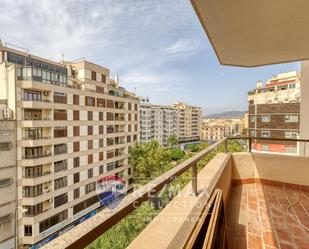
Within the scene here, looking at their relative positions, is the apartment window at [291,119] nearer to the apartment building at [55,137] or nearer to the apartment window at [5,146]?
the apartment building at [55,137]

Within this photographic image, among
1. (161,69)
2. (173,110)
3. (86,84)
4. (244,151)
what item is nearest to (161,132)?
(173,110)

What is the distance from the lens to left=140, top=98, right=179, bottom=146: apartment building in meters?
34.8

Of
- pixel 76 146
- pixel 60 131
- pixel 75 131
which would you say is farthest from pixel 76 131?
pixel 60 131

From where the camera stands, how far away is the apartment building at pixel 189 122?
44.9 m

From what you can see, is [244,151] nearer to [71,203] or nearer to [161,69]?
[71,203]

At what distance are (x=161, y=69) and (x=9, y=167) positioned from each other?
17536 millimetres

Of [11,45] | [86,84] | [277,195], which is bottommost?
[277,195]

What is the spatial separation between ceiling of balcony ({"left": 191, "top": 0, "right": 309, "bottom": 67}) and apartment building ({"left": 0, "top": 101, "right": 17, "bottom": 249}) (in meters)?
9.68

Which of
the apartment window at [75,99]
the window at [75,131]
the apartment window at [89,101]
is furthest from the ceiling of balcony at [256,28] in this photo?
the apartment window at [89,101]

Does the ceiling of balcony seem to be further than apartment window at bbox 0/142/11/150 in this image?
No

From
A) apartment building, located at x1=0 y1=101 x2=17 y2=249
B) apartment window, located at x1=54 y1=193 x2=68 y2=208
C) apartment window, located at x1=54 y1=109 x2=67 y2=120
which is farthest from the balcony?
apartment window, located at x1=54 y1=193 x2=68 y2=208

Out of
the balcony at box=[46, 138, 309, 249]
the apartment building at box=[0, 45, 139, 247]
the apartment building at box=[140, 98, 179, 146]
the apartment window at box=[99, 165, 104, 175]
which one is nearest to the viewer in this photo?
the balcony at box=[46, 138, 309, 249]

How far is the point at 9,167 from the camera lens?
949 centimetres

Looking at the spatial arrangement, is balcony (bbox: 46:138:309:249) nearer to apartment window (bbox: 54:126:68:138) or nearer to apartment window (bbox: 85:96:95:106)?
apartment window (bbox: 54:126:68:138)
